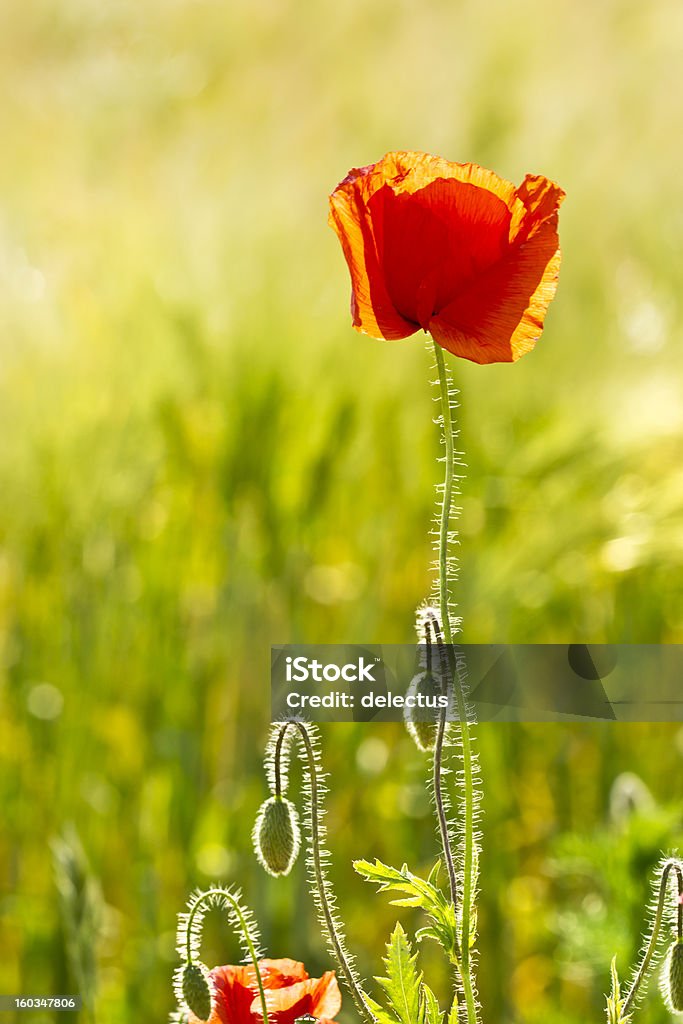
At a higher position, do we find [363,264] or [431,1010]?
[363,264]

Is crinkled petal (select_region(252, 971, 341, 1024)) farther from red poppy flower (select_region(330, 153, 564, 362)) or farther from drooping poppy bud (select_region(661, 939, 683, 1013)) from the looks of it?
red poppy flower (select_region(330, 153, 564, 362))

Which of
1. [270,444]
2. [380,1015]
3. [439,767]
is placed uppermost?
[270,444]

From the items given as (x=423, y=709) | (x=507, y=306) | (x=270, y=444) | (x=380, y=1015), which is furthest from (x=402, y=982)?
(x=270, y=444)

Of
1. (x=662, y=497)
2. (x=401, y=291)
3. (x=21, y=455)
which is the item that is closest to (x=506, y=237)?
(x=401, y=291)

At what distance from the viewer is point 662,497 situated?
731 mm

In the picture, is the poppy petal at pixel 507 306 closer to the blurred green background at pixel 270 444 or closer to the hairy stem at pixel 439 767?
the hairy stem at pixel 439 767

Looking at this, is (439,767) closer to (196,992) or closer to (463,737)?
(463,737)

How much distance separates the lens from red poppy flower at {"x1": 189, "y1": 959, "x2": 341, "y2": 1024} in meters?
0.49

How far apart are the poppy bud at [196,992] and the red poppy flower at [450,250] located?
31 centimetres

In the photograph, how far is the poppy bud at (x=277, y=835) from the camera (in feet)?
1.78

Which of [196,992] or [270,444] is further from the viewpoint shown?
[270,444]

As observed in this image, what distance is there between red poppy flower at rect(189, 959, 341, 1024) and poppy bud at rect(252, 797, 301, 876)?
49 millimetres

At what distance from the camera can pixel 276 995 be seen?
0.49 meters

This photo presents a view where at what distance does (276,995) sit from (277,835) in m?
0.08
